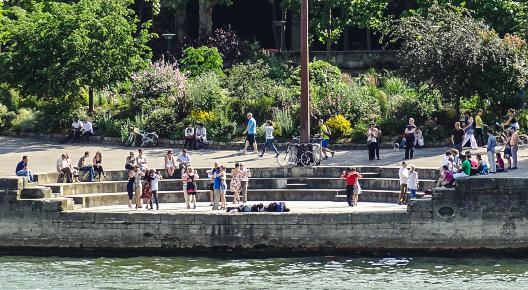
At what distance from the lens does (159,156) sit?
146ft

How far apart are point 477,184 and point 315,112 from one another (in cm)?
1158

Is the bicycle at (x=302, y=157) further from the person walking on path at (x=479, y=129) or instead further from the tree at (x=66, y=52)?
the tree at (x=66, y=52)

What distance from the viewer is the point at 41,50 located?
48.4m

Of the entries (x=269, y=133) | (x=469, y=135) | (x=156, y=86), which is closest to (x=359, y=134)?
(x=269, y=133)

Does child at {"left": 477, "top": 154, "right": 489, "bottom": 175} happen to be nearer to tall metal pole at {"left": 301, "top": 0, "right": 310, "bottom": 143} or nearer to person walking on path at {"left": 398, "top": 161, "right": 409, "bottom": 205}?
person walking on path at {"left": 398, "top": 161, "right": 409, "bottom": 205}

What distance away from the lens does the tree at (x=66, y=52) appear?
159 feet

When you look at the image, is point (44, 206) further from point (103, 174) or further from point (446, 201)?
point (446, 201)

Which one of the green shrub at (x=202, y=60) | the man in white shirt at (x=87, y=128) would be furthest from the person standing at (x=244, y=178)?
the green shrub at (x=202, y=60)

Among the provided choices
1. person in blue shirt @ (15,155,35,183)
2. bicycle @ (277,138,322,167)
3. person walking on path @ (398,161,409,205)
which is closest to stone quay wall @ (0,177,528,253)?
person walking on path @ (398,161,409,205)

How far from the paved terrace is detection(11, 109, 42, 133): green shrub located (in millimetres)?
1544

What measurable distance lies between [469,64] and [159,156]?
10833mm

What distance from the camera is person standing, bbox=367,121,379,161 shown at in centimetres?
4200

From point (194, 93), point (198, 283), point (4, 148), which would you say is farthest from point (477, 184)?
point (4, 148)

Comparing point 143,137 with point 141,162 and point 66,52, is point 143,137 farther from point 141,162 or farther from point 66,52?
point 141,162
